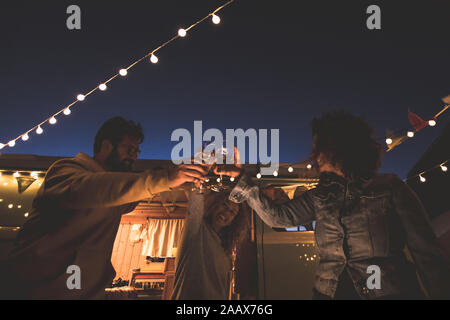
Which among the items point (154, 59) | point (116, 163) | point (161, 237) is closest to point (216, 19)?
point (154, 59)

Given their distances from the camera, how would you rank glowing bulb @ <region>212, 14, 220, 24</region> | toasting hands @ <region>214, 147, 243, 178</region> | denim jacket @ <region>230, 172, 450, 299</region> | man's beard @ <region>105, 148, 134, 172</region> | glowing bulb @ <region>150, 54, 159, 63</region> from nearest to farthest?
denim jacket @ <region>230, 172, 450, 299</region>
toasting hands @ <region>214, 147, 243, 178</region>
man's beard @ <region>105, 148, 134, 172</region>
glowing bulb @ <region>212, 14, 220, 24</region>
glowing bulb @ <region>150, 54, 159, 63</region>

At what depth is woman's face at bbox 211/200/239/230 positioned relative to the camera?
3.37 meters

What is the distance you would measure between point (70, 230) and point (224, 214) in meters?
2.28

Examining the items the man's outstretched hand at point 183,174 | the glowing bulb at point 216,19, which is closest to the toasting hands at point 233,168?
the man's outstretched hand at point 183,174

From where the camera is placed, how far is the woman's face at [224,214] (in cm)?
337

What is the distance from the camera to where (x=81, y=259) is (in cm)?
160

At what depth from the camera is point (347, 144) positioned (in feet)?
7.02

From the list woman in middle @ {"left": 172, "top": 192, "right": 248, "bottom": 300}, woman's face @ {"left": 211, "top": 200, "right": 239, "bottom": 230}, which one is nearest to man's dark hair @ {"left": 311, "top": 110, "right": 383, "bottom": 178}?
woman in middle @ {"left": 172, "top": 192, "right": 248, "bottom": 300}

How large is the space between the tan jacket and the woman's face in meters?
1.80

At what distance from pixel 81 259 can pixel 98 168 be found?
2.67 ft

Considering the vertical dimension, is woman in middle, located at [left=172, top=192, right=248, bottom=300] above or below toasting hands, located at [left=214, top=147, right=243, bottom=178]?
below

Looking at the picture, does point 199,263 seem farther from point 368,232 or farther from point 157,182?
point 368,232

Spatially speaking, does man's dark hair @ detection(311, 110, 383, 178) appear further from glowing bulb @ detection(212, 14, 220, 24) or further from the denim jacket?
glowing bulb @ detection(212, 14, 220, 24)
